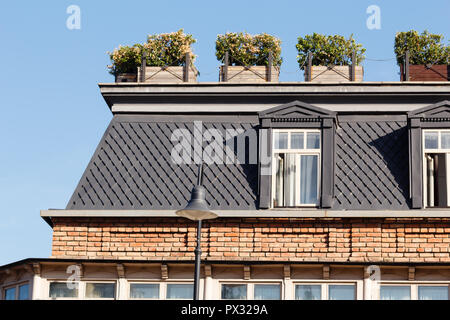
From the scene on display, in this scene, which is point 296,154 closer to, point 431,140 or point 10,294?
point 431,140

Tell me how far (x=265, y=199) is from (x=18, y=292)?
6050 millimetres

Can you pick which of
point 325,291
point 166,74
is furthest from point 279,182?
point 166,74

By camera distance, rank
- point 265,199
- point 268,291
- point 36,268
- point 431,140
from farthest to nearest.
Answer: point 431,140, point 265,199, point 36,268, point 268,291

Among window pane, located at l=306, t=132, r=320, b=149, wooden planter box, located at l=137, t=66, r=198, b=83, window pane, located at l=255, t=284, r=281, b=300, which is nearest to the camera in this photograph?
window pane, located at l=255, t=284, r=281, b=300

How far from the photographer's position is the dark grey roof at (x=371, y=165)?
2728 cm

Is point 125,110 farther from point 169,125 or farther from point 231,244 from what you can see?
point 231,244

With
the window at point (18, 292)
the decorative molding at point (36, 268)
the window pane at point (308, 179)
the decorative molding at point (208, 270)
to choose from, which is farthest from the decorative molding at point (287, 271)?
the window at point (18, 292)

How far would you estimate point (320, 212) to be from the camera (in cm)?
2698

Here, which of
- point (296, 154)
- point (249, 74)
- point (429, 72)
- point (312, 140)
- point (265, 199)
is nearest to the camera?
point (265, 199)

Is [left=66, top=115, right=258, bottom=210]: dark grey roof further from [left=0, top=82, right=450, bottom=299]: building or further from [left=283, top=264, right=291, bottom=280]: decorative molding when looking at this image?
[left=283, top=264, right=291, bottom=280]: decorative molding

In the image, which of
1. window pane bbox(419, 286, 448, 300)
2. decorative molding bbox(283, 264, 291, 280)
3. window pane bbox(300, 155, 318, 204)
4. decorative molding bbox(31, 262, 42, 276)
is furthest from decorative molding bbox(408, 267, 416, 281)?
decorative molding bbox(31, 262, 42, 276)

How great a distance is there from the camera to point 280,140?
28.2m

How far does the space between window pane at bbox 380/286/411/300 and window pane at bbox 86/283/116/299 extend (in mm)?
6031

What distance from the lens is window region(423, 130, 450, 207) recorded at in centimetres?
2733
